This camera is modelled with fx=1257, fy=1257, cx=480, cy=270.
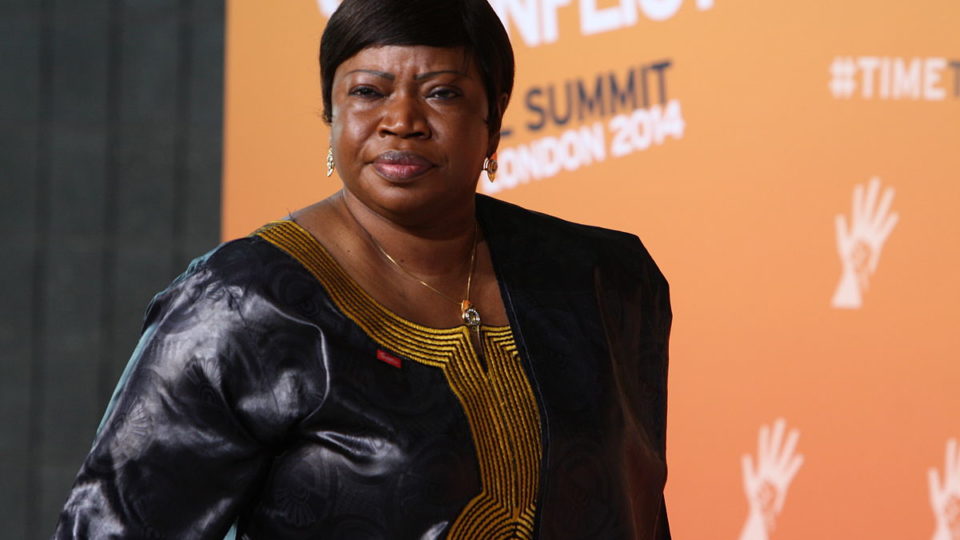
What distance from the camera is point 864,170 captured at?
2.66 m

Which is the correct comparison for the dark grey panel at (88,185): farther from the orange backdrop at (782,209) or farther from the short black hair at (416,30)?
the short black hair at (416,30)

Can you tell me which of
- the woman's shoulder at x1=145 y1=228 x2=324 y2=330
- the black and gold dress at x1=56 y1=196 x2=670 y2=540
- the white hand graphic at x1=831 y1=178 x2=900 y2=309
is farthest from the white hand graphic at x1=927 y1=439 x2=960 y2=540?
the woman's shoulder at x1=145 y1=228 x2=324 y2=330

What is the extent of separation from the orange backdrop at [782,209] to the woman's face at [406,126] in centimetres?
151

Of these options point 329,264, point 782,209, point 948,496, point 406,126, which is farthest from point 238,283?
point 948,496

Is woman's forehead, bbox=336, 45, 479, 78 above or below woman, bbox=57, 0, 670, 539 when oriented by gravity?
above

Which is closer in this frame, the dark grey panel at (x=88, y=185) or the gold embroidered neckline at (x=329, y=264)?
the gold embroidered neckline at (x=329, y=264)

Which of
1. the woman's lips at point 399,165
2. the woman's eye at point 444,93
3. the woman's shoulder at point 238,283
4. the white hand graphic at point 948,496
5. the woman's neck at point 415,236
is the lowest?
the white hand graphic at point 948,496

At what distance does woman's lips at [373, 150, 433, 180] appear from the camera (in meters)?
1.18

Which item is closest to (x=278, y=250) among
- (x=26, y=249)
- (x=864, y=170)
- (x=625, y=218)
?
(x=625, y=218)

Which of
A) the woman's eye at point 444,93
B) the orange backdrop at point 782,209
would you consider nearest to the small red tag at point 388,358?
the woman's eye at point 444,93

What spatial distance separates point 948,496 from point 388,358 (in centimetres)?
189

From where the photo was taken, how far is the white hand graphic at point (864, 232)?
104 inches

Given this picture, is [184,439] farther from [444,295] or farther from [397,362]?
[444,295]

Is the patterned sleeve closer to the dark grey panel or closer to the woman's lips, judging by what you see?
the woman's lips
